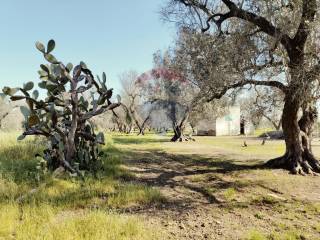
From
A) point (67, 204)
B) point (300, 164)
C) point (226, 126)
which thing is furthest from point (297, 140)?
point (226, 126)

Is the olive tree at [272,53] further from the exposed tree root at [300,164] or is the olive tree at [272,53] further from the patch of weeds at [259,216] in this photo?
the patch of weeds at [259,216]

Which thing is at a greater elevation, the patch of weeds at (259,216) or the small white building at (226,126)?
the small white building at (226,126)

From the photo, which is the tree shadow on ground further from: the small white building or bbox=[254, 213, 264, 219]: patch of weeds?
the small white building

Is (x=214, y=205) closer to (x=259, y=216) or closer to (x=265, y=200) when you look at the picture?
(x=259, y=216)

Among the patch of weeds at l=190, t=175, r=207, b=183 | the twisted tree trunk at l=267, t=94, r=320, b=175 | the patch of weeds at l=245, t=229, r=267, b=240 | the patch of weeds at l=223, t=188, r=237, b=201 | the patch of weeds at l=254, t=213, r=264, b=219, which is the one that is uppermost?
the twisted tree trunk at l=267, t=94, r=320, b=175

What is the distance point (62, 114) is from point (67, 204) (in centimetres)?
342

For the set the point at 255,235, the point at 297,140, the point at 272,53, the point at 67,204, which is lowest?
the point at 255,235

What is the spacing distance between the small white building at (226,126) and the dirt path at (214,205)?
41.4m

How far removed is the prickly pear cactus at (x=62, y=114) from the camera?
308 inches

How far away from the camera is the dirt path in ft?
17.0

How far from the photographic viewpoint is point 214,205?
263 inches

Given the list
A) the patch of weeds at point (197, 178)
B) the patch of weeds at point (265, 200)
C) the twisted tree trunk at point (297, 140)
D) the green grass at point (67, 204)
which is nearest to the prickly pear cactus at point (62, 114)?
the green grass at point (67, 204)

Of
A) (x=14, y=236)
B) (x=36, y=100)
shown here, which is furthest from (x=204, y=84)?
(x=14, y=236)

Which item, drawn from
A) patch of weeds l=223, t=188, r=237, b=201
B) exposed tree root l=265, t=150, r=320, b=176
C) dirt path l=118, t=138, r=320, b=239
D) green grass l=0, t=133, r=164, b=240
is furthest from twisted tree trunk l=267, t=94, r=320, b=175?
green grass l=0, t=133, r=164, b=240
